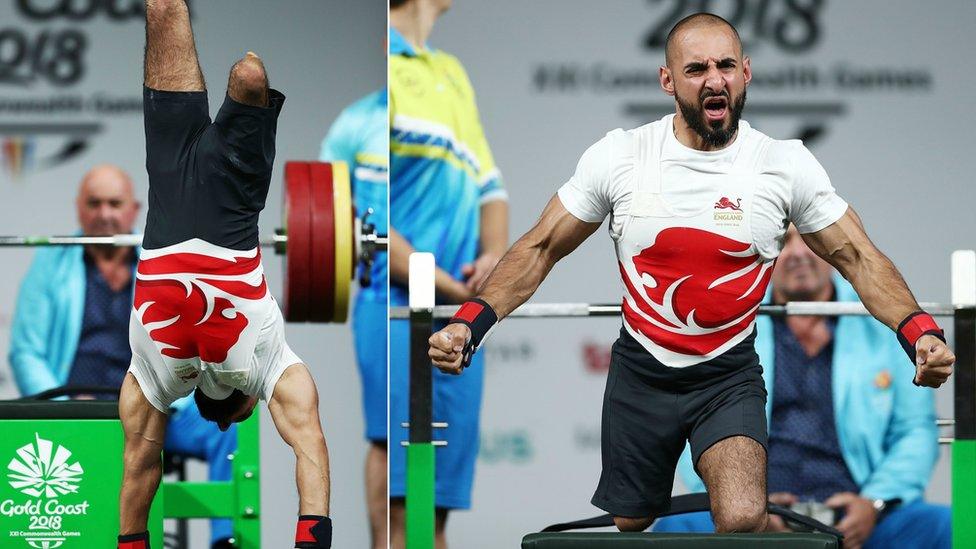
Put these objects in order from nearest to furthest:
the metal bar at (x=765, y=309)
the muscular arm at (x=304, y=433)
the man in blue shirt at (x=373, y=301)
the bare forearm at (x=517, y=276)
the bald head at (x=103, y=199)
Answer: the bare forearm at (x=517, y=276) → the muscular arm at (x=304, y=433) → the metal bar at (x=765, y=309) → the man in blue shirt at (x=373, y=301) → the bald head at (x=103, y=199)

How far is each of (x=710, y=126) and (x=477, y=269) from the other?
5.91 feet

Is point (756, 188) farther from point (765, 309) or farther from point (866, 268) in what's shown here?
point (765, 309)

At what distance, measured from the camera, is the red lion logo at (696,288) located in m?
3.49

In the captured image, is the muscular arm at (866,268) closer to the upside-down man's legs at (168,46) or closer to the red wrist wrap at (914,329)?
the red wrist wrap at (914,329)

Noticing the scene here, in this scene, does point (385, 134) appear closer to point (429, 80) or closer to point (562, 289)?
point (429, 80)

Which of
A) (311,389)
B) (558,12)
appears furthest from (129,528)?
(558,12)

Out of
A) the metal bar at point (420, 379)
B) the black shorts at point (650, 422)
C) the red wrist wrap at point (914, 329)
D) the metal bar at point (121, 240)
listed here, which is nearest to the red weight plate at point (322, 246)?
the metal bar at point (121, 240)

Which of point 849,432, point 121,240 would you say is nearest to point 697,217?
point 121,240

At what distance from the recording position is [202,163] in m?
3.44

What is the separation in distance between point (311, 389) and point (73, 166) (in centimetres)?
244

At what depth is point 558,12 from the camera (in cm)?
520

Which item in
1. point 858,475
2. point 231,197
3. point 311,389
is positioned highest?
point 231,197

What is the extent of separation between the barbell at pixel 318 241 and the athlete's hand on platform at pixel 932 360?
168cm

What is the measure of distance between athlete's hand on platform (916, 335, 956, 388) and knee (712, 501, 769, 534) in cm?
47
